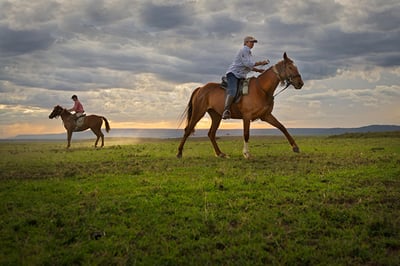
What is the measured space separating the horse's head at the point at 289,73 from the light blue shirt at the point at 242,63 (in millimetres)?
1121

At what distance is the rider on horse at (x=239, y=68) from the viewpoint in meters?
12.4

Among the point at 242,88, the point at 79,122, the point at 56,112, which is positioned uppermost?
the point at 56,112

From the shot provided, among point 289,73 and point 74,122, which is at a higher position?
point 289,73

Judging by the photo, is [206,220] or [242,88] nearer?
[206,220]

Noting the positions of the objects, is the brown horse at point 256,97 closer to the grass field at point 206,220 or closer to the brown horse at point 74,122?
the grass field at point 206,220

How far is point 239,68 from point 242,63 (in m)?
0.25

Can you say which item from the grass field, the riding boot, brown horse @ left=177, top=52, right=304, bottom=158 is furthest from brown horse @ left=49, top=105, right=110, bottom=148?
the grass field

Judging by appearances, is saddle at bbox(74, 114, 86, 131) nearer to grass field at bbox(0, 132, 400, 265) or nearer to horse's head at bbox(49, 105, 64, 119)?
horse's head at bbox(49, 105, 64, 119)

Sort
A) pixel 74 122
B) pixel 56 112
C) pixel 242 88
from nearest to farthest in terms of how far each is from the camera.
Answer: pixel 242 88 → pixel 56 112 → pixel 74 122

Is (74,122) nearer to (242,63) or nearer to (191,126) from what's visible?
(191,126)

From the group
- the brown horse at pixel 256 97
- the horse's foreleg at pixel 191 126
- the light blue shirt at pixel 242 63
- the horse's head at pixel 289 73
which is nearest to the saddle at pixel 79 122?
the horse's foreleg at pixel 191 126

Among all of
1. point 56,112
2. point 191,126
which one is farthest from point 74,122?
point 191,126

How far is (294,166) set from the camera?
10500mm

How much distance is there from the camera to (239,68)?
12.7m
